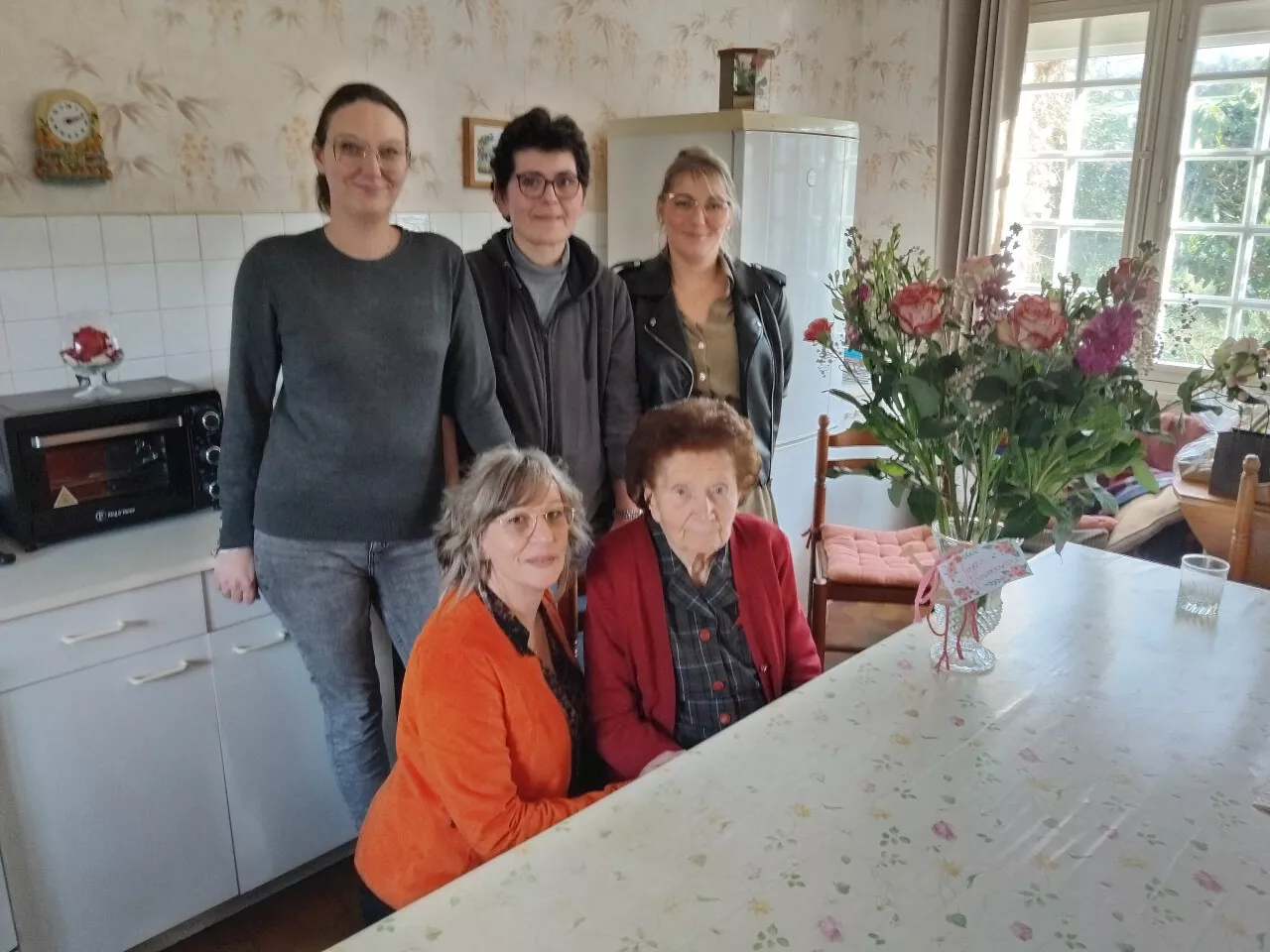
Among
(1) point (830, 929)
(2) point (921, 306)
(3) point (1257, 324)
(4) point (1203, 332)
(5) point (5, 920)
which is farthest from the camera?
(4) point (1203, 332)

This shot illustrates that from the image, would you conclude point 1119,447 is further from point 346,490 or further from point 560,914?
point 346,490

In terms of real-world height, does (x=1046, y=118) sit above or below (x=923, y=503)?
above

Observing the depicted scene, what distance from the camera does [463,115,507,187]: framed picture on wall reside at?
262cm

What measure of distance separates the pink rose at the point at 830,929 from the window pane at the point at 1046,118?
3.33m

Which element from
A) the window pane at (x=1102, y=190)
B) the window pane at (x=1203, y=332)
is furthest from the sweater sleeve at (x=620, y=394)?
the window pane at (x=1102, y=190)

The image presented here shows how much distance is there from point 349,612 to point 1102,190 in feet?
10.0

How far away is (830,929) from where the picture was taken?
0.91 m

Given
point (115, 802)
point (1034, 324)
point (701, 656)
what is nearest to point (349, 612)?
point (115, 802)

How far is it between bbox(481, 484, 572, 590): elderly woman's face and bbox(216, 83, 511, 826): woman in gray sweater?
1.46ft

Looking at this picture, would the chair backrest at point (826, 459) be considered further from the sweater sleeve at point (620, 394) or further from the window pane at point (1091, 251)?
the window pane at point (1091, 251)

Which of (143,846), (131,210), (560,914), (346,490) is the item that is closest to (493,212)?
(131,210)

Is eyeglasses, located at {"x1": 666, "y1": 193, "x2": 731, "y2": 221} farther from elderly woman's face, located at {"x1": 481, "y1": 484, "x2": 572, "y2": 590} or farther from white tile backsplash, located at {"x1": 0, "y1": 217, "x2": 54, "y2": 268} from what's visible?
white tile backsplash, located at {"x1": 0, "y1": 217, "x2": 54, "y2": 268}

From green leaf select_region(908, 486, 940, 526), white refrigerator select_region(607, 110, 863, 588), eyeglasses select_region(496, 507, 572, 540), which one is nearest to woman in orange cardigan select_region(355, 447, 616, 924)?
eyeglasses select_region(496, 507, 572, 540)

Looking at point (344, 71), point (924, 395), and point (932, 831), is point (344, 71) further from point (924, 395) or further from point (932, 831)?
point (932, 831)
